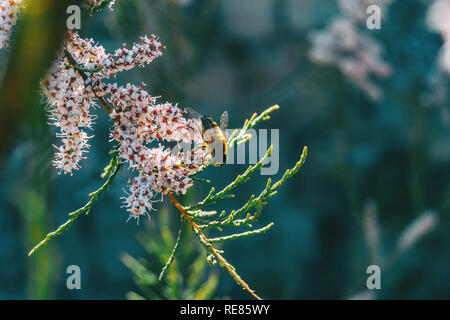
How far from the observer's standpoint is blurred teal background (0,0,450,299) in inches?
Result: 182

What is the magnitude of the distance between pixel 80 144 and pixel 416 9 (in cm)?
372

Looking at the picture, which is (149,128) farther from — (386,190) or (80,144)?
(386,190)

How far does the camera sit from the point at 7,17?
626 mm

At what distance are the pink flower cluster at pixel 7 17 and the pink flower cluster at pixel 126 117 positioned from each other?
85 mm

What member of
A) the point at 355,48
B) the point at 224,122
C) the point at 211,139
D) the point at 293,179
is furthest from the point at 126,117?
the point at 293,179

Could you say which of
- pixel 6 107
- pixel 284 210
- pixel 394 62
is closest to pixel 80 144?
pixel 6 107

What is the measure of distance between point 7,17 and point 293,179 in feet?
15.3

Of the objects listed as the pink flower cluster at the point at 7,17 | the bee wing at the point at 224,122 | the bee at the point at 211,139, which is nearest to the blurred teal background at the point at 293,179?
the bee wing at the point at 224,122

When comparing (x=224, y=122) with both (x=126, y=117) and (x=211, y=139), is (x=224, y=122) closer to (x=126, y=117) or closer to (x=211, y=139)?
(x=211, y=139)

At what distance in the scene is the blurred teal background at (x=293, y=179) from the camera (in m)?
4.62

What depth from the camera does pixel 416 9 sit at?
3621 millimetres

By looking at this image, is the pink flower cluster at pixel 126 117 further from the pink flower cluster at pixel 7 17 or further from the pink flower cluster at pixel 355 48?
the pink flower cluster at pixel 355 48
